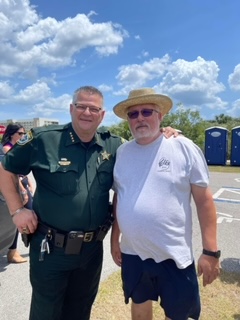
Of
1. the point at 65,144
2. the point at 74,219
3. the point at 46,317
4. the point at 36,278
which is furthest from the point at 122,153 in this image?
the point at 46,317

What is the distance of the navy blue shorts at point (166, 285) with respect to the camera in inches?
84.7

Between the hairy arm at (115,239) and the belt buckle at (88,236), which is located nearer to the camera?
the belt buckle at (88,236)

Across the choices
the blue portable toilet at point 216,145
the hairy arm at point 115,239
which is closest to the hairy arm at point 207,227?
the hairy arm at point 115,239

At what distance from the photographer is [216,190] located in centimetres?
1071

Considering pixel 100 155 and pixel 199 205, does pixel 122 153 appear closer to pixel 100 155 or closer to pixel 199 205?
pixel 100 155

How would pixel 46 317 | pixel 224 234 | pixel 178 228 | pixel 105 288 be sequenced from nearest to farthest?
pixel 178 228, pixel 46 317, pixel 105 288, pixel 224 234

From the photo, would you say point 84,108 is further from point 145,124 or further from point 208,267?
point 208,267

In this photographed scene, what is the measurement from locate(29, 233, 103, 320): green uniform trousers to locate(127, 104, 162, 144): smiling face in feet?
2.85

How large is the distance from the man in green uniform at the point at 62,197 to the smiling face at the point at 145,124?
27cm

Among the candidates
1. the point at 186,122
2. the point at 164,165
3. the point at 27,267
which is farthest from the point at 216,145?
the point at 164,165

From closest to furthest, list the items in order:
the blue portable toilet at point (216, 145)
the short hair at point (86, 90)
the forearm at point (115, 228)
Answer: the short hair at point (86, 90) < the forearm at point (115, 228) < the blue portable toilet at point (216, 145)

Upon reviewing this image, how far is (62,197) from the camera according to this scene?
2.18m

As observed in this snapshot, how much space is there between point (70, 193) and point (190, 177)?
832mm

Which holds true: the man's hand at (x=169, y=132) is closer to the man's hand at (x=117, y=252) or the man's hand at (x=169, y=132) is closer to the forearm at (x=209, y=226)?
the forearm at (x=209, y=226)
